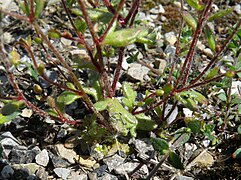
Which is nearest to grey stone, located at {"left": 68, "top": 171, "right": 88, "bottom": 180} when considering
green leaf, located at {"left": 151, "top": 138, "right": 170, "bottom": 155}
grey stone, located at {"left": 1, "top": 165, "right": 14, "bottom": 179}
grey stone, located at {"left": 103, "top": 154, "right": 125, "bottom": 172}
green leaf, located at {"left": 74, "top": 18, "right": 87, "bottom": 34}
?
grey stone, located at {"left": 103, "top": 154, "right": 125, "bottom": 172}

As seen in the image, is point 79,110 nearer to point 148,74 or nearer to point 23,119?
point 23,119

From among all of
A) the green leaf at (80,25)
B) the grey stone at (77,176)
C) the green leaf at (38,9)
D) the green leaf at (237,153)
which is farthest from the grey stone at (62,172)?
the green leaf at (38,9)

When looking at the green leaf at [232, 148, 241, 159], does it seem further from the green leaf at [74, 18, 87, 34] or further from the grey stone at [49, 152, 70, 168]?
the green leaf at [74, 18, 87, 34]

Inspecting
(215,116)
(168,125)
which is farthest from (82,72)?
(215,116)

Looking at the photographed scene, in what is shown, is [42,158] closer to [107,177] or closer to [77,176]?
[77,176]

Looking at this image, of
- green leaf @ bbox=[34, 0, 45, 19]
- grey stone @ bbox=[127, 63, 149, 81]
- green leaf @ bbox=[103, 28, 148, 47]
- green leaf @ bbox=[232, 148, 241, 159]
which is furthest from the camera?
grey stone @ bbox=[127, 63, 149, 81]

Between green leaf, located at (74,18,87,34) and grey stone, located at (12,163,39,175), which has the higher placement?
green leaf, located at (74,18,87,34)
